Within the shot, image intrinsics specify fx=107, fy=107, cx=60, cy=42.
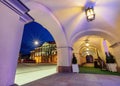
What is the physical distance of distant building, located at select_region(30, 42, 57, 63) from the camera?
2492 cm

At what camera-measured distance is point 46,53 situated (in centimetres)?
2631

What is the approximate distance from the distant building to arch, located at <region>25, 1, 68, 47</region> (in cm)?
1805

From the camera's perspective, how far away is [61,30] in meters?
6.02

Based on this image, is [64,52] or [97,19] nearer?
[97,19]

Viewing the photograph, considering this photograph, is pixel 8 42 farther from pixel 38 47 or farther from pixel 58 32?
pixel 38 47

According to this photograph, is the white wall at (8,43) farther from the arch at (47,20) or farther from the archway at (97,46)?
the archway at (97,46)

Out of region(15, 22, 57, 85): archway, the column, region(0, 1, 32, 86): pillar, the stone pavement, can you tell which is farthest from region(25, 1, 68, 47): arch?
region(15, 22, 57, 85): archway

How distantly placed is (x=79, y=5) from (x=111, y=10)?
1.61 meters

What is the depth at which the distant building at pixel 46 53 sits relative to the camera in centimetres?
2492

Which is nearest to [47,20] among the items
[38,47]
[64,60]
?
[64,60]

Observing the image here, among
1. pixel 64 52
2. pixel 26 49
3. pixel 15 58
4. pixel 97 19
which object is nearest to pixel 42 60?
pixel 26 49

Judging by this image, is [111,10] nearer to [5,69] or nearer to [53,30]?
[53,30]

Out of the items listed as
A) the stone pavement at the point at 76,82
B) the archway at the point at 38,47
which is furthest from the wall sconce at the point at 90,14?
the archway at the point at 38,47

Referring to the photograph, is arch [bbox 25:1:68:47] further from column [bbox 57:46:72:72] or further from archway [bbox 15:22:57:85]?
archway [bbox 15:22:57:85]
